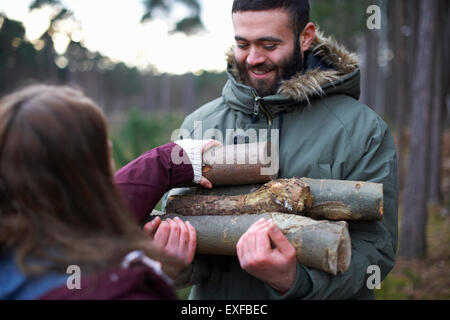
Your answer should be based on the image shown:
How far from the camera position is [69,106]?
1.26 m

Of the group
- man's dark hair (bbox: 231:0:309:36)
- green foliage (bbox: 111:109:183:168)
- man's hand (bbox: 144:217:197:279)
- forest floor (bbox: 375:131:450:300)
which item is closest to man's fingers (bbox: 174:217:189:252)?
man's hand (bbox: 144:217:197:279)

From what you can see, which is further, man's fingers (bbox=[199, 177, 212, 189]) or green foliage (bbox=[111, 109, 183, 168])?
green foliage (bbox=[111, 109, 183, 168])

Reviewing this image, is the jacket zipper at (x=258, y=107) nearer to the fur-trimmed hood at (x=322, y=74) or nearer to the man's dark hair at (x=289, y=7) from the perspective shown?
the fur-trimmed hood at (x=322, y=74)

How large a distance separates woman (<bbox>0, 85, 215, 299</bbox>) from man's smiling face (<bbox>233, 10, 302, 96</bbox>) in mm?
1327

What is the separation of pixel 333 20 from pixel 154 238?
38.2 feet

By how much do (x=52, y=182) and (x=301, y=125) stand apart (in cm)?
149

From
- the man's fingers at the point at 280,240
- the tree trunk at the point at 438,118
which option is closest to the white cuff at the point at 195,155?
the man's fingers at the point at 280,240

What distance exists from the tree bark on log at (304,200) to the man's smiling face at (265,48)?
72 centimetres

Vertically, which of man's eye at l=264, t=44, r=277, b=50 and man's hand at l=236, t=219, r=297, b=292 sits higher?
man's eye at l=264, t=44, r=277, b=50

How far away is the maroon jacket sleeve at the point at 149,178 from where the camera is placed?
1906 millimetres

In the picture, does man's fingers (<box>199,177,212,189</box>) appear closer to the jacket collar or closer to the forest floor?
the jacket collar

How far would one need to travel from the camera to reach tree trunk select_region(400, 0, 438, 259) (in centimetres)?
655
